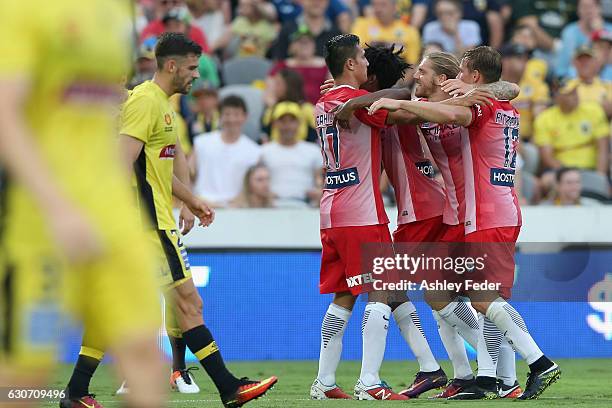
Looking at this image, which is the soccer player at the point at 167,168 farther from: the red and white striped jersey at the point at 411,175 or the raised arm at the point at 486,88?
the raised arm at the point at 486,88

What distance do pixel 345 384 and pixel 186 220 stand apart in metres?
2.17

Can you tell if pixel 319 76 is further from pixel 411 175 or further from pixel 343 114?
pixel 343 114

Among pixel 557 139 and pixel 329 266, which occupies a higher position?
pixel 557 139

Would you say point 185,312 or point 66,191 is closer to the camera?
point 66,191

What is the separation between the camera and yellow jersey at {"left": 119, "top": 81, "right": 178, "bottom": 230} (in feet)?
25.4

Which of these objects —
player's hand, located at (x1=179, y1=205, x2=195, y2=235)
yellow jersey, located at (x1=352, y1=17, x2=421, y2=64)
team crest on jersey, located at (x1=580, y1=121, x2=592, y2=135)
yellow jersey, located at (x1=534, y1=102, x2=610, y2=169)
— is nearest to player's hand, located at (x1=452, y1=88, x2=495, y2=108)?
player's hand, located at (x1=179, y1=205, x2=195, y2=235)

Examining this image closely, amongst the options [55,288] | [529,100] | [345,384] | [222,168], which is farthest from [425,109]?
[529,100]

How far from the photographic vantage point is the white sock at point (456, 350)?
877 cm

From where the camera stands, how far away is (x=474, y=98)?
8352 mm

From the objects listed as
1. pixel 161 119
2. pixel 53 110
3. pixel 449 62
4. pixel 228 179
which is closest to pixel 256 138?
pixel 228 179

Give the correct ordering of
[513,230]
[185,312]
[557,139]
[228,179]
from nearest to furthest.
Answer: [185,312]
[513,230]
[228,179]
[557,139]

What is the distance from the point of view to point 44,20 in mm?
3982

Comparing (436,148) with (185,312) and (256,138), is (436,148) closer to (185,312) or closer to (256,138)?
(185,312)

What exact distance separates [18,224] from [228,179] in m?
9.50
